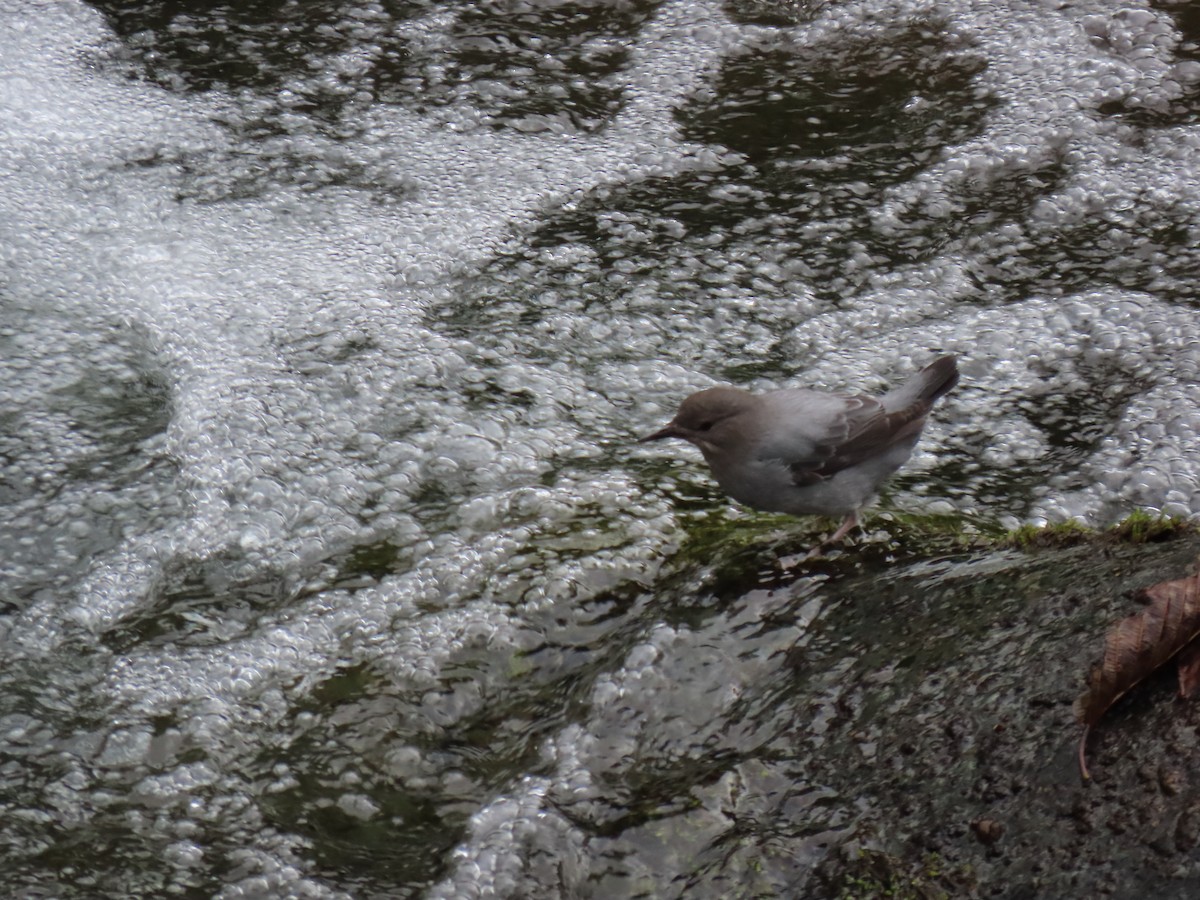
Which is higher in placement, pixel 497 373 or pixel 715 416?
pixel 715 416

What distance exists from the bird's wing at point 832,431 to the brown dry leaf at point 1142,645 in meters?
1.29

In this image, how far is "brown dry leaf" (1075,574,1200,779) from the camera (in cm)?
192

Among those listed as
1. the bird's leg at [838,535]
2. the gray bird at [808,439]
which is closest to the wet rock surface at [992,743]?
the bird's leg at [838,535]

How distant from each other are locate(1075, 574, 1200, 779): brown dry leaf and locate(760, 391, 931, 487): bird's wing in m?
1.29

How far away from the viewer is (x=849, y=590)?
2877 millimetres

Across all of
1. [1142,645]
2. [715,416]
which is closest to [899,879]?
[1142,645]

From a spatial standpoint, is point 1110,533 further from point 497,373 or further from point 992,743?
point 497,373

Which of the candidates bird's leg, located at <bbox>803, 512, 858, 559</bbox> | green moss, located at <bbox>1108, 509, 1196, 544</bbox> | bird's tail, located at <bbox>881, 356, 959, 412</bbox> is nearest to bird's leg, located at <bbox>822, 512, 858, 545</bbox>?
bird's leg, located at <bbox>803, 512, 858, 559</bbox>

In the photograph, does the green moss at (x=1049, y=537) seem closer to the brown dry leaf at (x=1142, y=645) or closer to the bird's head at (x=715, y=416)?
the bird's head at (x=715, y=416)

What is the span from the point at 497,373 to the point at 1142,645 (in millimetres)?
2626

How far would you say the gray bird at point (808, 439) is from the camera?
3.21m

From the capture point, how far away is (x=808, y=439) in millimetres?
→ 3254

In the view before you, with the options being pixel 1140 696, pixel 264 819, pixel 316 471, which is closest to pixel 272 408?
pixel 316 471

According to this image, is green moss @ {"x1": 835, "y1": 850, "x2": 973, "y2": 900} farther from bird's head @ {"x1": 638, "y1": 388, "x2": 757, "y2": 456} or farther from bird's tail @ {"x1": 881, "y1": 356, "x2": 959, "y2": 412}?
bird's tail @ {"x1": 881, "y1": 356, "x2": 959, "y2": 412}
